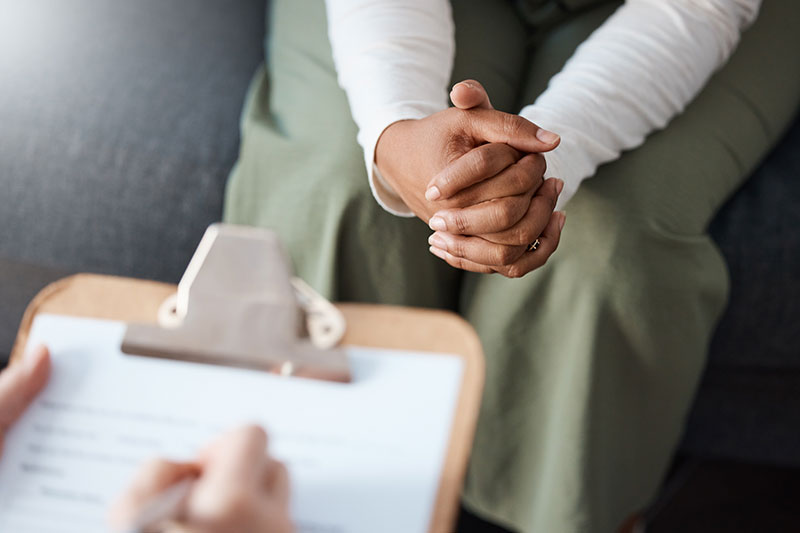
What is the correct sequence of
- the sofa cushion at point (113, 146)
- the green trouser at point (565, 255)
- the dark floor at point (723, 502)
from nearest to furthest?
the green trouser at point (565, 255), the sofa cushion at point (113, 146), the dark floor at point (723, 502)

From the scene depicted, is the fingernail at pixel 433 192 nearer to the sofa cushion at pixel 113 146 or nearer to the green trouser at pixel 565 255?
the green trouser at pixel 565 255

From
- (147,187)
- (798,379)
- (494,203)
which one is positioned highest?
(494,203)

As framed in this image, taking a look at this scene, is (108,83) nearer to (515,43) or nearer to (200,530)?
(515,43)

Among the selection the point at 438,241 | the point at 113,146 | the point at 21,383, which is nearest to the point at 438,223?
the point at 438,241

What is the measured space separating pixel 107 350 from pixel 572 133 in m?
0.32

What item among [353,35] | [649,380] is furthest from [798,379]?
[353,35]

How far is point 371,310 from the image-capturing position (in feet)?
1.29

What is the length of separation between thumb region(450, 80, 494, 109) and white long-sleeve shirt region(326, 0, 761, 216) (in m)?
0.06

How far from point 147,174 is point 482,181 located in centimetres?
35

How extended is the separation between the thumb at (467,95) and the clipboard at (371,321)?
0.39ft

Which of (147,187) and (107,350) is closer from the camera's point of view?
(107,350)

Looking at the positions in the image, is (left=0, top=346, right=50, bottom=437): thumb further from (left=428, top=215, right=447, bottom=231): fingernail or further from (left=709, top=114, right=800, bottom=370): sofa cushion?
(left=709, top=114, right=800, bottom=370): sofa cushion

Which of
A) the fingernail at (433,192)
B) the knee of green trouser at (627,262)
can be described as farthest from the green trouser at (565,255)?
the fingernail at (433,192)

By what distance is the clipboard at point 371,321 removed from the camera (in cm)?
36
